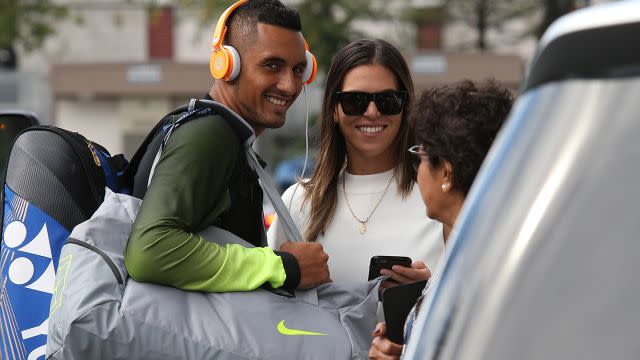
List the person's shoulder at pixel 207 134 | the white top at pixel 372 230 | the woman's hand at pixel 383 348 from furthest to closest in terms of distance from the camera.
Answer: the white top at pixel 372 230 < the person's shoulder at pixel 207 134 < the woman's hand at pixel 383 348

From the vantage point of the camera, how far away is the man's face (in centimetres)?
303

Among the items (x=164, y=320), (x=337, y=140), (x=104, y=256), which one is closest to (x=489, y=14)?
(x=337, y=140)

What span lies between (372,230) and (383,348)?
1353mm

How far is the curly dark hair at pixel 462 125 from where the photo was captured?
7.15ft

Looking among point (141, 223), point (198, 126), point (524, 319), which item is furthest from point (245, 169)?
point (524, 319)

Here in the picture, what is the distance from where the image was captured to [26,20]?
1108 inches

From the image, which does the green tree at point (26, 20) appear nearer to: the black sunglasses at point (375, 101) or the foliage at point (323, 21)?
the foliage at point (323, 21)

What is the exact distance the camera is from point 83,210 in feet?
9.86

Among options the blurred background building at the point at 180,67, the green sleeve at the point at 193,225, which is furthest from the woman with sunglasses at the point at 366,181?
the blurred background building at the point at 180,67

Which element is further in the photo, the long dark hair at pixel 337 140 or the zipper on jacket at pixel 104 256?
the long dark hair at pixel 337 140

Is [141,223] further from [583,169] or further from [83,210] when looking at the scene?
[583,169]

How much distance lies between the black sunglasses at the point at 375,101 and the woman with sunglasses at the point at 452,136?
4.54ft

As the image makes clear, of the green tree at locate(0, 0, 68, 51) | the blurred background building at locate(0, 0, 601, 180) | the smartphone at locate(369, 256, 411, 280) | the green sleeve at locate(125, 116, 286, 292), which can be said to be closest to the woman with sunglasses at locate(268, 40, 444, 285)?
the smartphone at locate(369, 256, 411, 280)

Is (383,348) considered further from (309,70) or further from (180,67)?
(180,67)
